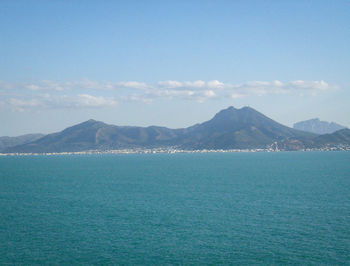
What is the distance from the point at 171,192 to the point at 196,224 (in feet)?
108

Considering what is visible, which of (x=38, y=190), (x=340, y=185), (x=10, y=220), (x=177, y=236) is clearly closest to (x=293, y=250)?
(x=177, y=236)

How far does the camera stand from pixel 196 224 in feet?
169

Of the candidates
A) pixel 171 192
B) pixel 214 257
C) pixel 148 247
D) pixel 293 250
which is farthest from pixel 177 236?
pixel 171 192

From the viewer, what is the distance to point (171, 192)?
277 feet

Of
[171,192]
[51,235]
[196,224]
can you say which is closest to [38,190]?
[171,192]

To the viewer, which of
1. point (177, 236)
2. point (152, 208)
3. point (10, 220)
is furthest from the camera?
point (152, 208)

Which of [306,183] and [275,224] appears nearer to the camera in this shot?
[275,224]

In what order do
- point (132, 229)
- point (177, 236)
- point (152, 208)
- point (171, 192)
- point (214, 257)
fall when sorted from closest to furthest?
point (214, 257)
point (177, 236)
point (132, 229)
point (152, 208)
point (171, 192)

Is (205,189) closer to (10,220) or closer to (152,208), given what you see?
(152,208)

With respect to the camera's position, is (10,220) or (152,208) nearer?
(10,220)

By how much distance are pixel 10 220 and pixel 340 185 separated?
250 feet

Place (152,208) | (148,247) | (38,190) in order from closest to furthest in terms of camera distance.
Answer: (148,247), (152,208), (38,190)

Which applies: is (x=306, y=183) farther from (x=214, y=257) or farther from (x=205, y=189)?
(x=214, y=257)

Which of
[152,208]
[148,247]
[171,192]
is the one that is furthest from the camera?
[171,192]
